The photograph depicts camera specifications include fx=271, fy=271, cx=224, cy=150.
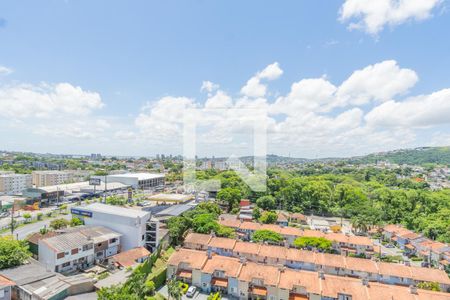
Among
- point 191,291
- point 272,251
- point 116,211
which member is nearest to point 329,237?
point 272,251

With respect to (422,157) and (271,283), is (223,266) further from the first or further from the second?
(422,157)

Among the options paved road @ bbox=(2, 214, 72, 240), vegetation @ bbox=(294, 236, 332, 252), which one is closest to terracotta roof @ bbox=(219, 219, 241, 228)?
vegetation @ bbox=(294, 236, 332, 252)

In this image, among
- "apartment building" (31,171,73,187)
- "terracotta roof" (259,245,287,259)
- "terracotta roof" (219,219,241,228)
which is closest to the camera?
"terracotta roof" (259,245,287,259)

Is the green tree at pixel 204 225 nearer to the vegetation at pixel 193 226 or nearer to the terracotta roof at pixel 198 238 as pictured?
the vegetation at pixel 193 226

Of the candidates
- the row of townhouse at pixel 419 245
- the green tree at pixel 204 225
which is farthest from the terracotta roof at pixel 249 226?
the row of townhouse at pixel 419 245

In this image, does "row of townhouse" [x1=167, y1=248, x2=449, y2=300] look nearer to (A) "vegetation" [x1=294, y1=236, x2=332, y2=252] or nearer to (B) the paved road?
(A) "vegetation" [x1=294, y1=236, x2=332, y2=252]
